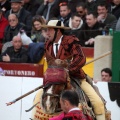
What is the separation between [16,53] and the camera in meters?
15.2

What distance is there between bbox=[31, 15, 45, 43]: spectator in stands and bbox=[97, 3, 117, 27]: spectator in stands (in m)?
1.24

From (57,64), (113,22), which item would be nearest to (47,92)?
(57,64)

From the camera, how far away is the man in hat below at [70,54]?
10.2 metres

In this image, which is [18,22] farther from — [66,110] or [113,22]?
[66,110]

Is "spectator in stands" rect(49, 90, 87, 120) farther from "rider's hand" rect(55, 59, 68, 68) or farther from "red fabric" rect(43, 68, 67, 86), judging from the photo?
"rider's hand" rect(55, 59, 68, 68)

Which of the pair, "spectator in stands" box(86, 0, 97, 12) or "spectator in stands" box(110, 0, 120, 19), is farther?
"spectator in stands" box(86, 0, 97, 12)

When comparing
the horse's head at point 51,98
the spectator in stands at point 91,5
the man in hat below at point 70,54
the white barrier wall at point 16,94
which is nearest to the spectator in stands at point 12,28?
the spectator in stands at point 91,5

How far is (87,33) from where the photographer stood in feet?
49.3

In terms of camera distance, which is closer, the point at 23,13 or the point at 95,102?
the point at 95,102

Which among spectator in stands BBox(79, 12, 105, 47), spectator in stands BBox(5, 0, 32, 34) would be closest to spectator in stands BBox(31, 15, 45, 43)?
spectator in stands BBox(5, 0, 32, 34)

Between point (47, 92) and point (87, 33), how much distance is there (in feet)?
18.5

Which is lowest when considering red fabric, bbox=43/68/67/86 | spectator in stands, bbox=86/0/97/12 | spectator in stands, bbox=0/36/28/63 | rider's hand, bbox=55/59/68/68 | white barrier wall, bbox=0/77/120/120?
white barrier wall, bbox=0/77/120/120

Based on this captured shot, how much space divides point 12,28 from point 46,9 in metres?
1.32

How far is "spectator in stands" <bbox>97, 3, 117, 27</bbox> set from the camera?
50.0 feet
